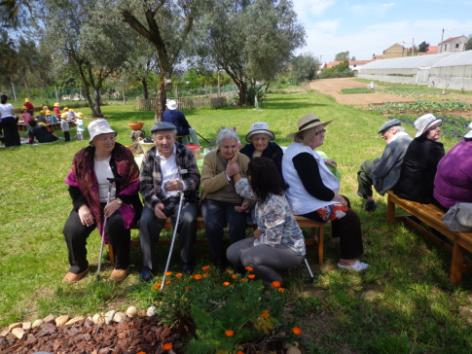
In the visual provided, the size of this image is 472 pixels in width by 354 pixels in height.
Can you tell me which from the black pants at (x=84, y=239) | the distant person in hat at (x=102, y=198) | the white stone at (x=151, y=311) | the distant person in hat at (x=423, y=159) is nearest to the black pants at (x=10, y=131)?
the distant person in hat at (x=102, y=198)

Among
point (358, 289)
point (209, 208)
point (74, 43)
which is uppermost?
point (74, 43)

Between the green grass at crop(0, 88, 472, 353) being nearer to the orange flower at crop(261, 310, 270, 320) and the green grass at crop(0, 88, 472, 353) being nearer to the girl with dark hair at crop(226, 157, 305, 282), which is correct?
the girl with dark hair at crop(226, 157, 305, 282)

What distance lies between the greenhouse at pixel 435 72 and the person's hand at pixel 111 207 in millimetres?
36283

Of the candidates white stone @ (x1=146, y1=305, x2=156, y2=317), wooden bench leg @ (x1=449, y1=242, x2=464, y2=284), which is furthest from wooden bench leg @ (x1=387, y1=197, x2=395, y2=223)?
white stone @ (x1=146, y1=305, x2=156, y2=317)

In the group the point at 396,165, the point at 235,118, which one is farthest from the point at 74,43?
the point at 396,165

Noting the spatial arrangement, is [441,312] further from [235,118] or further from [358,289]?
[235,118]

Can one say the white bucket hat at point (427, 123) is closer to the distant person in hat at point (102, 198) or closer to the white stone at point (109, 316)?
the distant person in hat at point (102, 198)

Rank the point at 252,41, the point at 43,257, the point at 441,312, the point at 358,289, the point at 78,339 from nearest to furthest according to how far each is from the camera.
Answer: the point at 78,339, the point at 441,312, the point at 358,289, the point at 43,257, the point at 252,41

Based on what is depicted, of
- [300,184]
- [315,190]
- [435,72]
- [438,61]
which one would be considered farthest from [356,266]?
[438,61]

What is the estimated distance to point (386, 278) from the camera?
3.54 m

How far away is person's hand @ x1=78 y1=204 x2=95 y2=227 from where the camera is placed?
11.9 feet

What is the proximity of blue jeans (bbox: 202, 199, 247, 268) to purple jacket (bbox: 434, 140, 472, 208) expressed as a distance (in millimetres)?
1975

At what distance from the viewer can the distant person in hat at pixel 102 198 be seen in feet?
11.9

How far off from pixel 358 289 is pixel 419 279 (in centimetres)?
63
